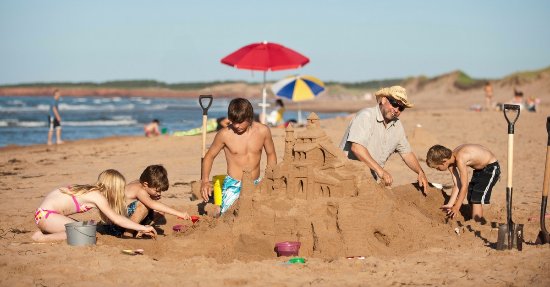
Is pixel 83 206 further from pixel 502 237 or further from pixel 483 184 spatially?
pixel 483 184

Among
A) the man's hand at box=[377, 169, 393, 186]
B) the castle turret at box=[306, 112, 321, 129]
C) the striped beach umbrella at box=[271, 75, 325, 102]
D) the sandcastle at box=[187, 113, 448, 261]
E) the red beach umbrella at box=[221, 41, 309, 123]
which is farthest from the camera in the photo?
the striped beach umbrella at box=[271, 75, 325, 102]

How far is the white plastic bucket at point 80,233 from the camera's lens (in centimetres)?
652

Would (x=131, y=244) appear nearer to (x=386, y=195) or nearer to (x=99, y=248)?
(x=99, y=248)

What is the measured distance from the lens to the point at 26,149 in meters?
19.2

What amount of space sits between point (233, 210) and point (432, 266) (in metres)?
2.10

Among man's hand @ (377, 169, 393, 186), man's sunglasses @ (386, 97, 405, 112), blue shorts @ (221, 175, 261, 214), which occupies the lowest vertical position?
blue shorts @ (221, 175, 261, 214)

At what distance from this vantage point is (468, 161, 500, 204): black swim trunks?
321 inches

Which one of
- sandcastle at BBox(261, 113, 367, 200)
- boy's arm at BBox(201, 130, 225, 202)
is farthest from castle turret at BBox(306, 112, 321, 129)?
boy's arm at BBox(201, 130, 225, 202)

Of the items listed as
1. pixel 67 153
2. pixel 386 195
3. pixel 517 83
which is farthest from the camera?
pixel 517 83

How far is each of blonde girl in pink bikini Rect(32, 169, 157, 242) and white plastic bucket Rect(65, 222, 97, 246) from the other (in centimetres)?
25

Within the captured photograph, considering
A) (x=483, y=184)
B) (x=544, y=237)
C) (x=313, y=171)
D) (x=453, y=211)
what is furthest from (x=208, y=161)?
(x=544, y=237)

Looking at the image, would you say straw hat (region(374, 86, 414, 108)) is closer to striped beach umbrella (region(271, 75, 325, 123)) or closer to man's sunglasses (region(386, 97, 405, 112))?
man's sunglasses (region(386, 97, 405, 112))

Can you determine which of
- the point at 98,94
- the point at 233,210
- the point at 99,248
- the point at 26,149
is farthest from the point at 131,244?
the point at 98,94

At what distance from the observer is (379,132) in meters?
7.95
